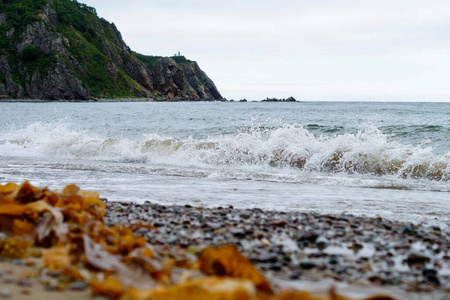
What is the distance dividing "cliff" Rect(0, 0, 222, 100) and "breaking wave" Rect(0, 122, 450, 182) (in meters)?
66.7

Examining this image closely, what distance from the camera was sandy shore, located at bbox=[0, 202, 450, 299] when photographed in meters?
2.72

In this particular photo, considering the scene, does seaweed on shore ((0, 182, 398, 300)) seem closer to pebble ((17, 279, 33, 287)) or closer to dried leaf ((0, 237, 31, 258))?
dried leaf ((0, 237, 31, 258))

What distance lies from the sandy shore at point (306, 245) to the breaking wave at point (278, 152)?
18.7 feet

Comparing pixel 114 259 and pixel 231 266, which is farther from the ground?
pixel 231 266

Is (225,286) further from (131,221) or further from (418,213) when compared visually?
(418,213)

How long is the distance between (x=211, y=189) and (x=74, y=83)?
255ft

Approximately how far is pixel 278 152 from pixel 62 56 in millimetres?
77446

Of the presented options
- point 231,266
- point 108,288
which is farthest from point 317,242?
point 108,288

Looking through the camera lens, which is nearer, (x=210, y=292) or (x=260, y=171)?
(x=210, y=292)

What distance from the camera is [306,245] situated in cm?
370

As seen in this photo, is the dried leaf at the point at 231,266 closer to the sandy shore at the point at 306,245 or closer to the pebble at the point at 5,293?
the sandy shore at the point at 306,245

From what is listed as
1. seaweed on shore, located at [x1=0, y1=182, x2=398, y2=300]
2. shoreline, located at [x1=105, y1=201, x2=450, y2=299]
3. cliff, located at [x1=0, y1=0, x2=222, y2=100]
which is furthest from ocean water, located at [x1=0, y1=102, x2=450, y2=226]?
cliff, located at [x1=0, y1=0, x2=222, y2=100]

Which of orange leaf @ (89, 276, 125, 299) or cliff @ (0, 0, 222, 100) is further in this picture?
cliff @ (0, 0, 222, 100)

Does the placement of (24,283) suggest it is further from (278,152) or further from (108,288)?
(278,152)
